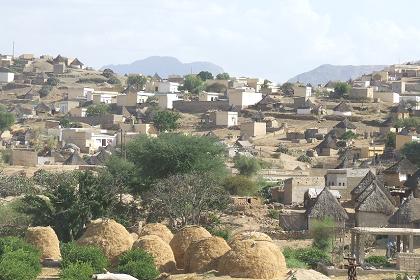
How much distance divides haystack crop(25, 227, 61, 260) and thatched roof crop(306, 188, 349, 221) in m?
8.99

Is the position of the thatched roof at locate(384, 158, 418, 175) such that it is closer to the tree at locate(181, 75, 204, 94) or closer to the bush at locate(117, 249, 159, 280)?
the bush at locate(117, 249, 159, 280)

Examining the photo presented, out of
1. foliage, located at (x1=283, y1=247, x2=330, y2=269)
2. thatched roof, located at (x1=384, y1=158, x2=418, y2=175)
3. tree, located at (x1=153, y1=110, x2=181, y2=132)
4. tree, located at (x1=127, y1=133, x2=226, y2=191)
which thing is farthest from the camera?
tree, located at (x1=153, y1=110, x2=181, y2=132)

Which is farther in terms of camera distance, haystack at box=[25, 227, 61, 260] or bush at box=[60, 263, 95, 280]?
haystack at box=[25, 227, 61, 260]

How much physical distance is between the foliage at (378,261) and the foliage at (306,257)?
1.04 m

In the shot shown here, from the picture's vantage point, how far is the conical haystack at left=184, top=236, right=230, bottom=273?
71.5ft

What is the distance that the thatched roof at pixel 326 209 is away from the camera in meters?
30.5

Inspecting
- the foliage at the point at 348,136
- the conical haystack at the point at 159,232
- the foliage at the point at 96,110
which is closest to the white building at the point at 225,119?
the foliage at the point at 348,136

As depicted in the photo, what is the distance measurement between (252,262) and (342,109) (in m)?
50.2

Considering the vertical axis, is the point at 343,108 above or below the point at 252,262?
above

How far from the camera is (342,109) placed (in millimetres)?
69938

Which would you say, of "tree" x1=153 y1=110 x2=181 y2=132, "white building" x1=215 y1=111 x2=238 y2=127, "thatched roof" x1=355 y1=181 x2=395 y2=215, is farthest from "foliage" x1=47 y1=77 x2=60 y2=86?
"thatched roof" x1=355 y1=181 x2=395 y2=215

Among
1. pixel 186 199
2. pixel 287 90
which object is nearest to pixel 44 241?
pixel 186 199

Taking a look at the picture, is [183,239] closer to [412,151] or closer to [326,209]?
[326,209]

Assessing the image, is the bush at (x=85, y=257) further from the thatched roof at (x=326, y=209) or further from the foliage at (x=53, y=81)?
the foliage at (x=53, y=81)
